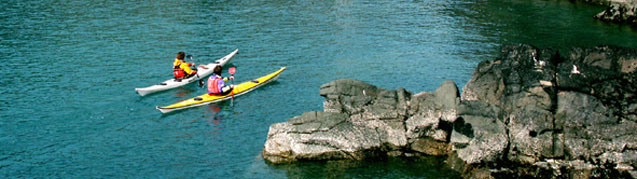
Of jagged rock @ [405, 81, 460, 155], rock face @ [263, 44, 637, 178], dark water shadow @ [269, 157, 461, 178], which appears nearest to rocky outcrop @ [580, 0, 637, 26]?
rock face @ [263, 44, 637, 178]

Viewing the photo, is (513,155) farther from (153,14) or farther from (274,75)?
(153,14)

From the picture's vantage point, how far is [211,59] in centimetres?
4116

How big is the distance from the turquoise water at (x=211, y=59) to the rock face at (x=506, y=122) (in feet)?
2.90

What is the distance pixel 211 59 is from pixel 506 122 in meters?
23.2

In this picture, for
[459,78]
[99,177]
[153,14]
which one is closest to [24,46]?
[153,14]

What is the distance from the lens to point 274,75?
1404 inches

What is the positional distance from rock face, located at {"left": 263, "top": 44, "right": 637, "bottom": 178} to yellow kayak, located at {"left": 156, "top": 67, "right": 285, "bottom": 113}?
26.5ft

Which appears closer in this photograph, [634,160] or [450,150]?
[634,160]

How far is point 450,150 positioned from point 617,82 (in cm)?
631

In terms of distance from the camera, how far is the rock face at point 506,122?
2162 cm

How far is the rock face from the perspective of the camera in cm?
2162

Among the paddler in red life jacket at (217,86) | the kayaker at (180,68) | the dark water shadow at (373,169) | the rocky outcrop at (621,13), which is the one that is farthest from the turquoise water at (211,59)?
the rocky outcrop at (621,13)

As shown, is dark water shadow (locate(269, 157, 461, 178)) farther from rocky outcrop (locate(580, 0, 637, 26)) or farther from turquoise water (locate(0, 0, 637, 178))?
rocky outcrop (locate(580, 0, 637, 26))

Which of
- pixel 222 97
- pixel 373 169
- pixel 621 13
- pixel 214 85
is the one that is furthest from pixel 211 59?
pixel 621 13
